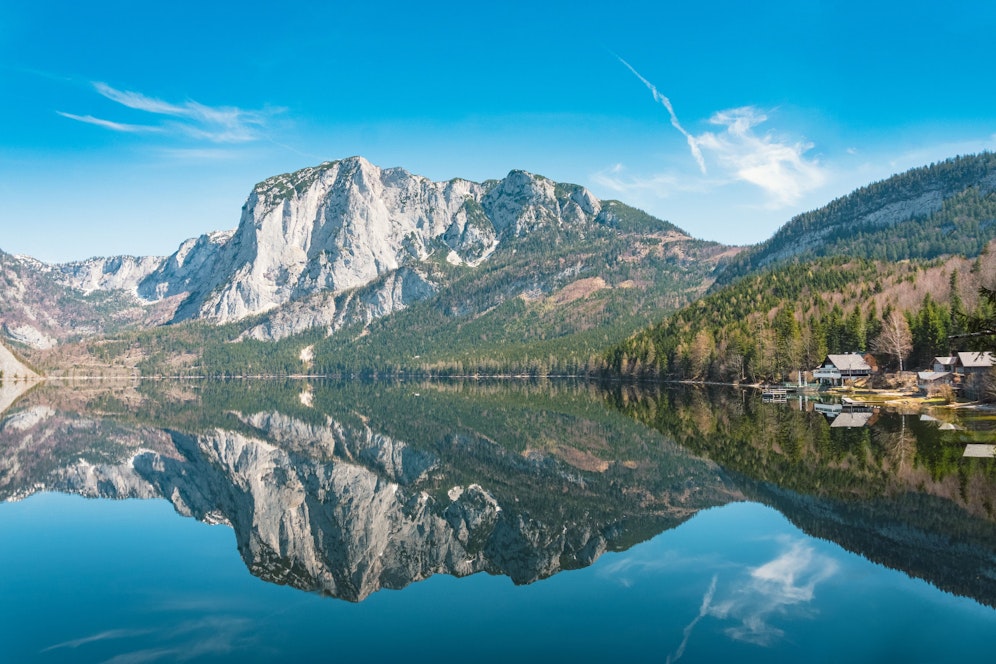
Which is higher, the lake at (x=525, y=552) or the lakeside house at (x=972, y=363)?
the lakeside house at (x=972, y=363)

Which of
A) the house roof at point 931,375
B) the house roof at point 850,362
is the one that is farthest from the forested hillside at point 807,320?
the house roof at point 931,375

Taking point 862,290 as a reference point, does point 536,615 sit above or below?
below

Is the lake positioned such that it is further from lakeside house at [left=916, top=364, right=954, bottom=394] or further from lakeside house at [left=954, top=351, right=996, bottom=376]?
lakeside house at [left=916, top=364, right=954, bottom=394]

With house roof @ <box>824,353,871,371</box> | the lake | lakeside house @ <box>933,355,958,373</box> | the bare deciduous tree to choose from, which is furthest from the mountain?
the lake

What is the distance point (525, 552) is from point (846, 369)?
9932cm

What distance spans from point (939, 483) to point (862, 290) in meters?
126

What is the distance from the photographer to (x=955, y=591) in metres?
18.1

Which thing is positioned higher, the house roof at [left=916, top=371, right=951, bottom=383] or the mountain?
the mountain

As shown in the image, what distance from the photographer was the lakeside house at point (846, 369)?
107688 mm

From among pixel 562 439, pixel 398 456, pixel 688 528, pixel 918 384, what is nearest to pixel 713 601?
pixel 688 528

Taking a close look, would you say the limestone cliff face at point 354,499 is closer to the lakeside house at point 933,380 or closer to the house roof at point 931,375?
the lakeside house at point 933,380

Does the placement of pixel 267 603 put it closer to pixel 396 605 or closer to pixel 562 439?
pixel 396 605

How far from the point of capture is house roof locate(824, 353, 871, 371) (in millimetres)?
107562

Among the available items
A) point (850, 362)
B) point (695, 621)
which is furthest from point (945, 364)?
point (695, 621)
